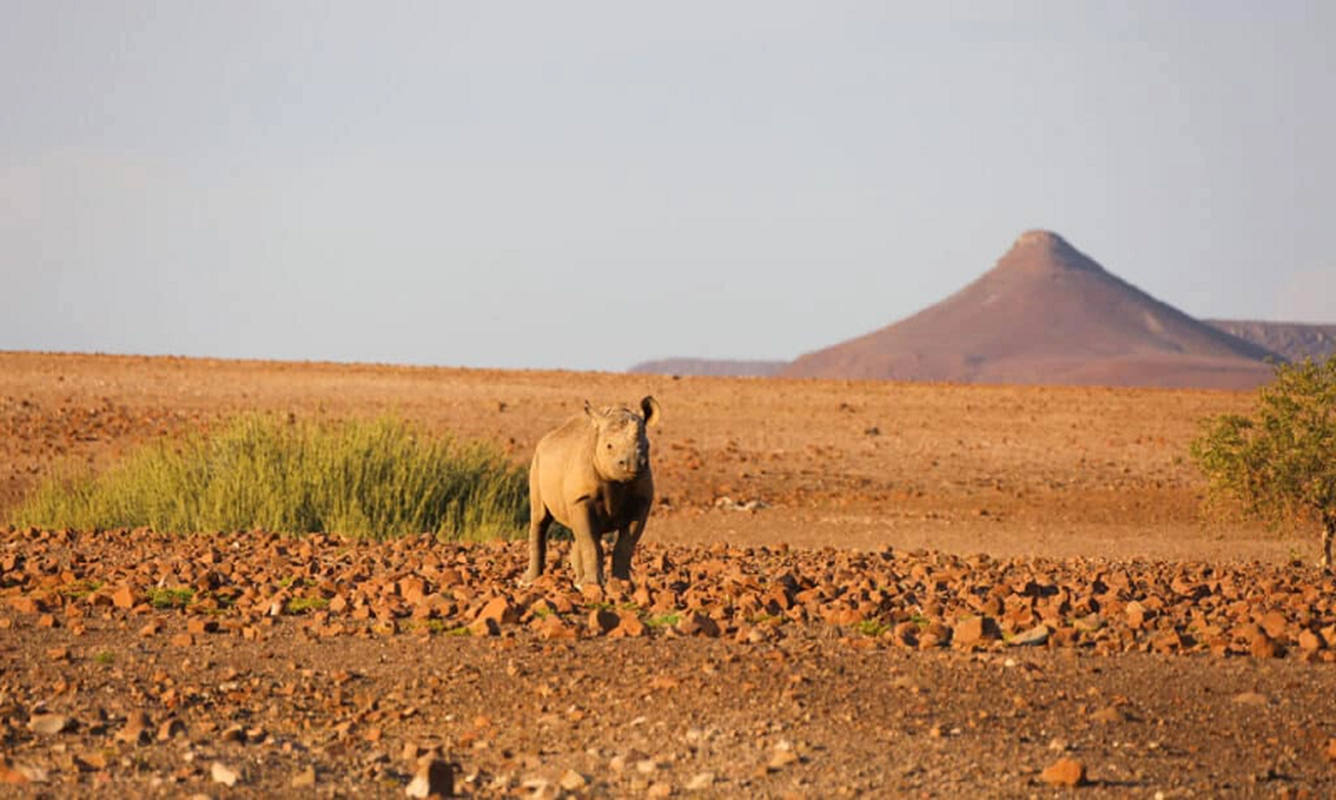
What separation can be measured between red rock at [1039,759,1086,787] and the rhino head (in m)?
4.75

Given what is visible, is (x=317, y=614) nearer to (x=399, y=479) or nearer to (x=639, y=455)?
(x=639, y=455)

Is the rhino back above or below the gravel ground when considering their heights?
above

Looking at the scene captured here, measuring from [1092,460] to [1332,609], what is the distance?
2258 cm

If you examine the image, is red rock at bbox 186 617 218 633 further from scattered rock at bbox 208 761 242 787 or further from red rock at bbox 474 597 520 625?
scattered rock at bbox 208 761 242 787

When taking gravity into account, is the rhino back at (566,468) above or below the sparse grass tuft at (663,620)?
above

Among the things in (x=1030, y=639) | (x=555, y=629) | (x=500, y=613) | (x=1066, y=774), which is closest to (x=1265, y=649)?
(x=1030, y=639)

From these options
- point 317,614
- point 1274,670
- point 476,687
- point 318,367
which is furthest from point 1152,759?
point 318,367

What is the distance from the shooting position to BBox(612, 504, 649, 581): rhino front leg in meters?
12.6

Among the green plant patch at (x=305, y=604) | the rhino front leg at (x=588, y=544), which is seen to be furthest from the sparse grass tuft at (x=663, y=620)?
the green plant patch at (x=305, y=604)

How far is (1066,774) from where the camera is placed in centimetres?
729

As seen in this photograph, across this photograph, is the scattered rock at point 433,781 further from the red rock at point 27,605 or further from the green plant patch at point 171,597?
the red rock at point 27,605

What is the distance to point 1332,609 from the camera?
38.8 ft

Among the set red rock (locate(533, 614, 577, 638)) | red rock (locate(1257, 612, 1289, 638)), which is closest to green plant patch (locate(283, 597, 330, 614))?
red rock (locate(533, 614, 577, 638))

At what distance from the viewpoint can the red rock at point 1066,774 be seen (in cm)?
727
